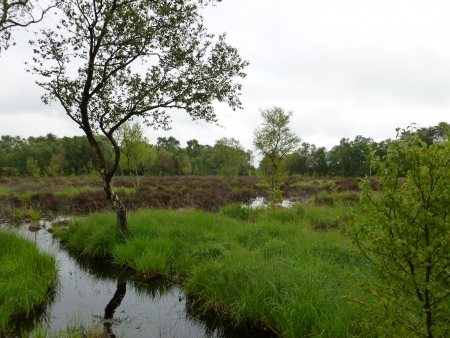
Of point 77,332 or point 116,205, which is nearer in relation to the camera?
point 77,332

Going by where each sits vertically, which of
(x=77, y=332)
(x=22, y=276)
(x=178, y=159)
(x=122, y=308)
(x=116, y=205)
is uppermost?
(x=178, y=159)

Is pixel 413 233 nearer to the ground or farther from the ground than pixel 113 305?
farther from the ground

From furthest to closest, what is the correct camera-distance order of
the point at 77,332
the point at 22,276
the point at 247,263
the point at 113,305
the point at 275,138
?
the point at 275,138 → the point at 247,263 → the point at 113,305 → the point at 22,276 → the point at 77,332

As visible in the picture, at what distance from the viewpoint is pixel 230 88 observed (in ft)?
24.2

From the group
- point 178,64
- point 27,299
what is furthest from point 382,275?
point 178,64

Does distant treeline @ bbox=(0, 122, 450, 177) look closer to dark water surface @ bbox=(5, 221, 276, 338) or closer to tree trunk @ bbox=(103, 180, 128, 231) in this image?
tree trunk @ bbox=(103, 180, 128, 231)

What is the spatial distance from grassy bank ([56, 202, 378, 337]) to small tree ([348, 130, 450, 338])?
540mm

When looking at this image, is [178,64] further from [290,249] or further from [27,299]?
[27,299]

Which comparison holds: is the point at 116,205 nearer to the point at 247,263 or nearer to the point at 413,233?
the point at 247,263

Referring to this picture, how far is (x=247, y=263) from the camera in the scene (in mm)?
5418

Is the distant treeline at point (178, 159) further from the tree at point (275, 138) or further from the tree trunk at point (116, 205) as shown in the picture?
the tree trunk at point (116, 205)

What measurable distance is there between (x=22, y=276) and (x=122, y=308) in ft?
6.30

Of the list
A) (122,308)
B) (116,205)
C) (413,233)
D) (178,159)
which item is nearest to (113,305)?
(122,308)

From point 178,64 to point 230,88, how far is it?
4.95ft
